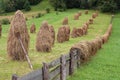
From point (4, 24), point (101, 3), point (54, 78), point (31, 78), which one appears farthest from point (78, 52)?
point (101, 3)

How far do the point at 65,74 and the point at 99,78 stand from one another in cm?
254

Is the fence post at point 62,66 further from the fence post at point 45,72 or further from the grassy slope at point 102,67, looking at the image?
the fence post at point 45,72

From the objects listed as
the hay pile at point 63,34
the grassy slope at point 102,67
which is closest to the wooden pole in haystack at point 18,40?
the grassy slope at point 102,67

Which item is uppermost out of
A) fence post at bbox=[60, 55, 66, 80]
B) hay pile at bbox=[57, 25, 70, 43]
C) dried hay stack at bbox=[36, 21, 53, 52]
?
fence post at bbox=[60, 55, 66, 80]

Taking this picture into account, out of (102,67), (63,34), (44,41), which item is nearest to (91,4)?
(63,34)

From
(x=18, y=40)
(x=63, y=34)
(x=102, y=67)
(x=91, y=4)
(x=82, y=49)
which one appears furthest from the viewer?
(x=91, y=4)

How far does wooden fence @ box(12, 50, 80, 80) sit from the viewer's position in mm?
13906

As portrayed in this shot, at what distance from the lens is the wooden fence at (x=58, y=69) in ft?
45.6

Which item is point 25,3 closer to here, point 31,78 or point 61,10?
point 61,10

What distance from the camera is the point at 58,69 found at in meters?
17.0

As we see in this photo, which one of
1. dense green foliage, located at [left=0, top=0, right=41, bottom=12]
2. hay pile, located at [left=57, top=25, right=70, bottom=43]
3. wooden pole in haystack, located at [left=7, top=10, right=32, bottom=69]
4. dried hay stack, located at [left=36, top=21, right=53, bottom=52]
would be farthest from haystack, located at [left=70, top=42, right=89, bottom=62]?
dense green foliage, located at [left=0, top=0, right=41, bottom=12]

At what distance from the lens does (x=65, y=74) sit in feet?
58.4

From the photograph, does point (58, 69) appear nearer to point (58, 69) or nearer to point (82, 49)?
point (58, 69)

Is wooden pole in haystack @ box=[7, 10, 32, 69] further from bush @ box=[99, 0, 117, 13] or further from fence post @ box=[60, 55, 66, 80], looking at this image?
bush @ box=[99, 0, 117, 13]
